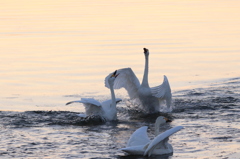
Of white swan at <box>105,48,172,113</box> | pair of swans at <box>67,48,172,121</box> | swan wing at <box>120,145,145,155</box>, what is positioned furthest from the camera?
white swan at <box>105,48,172,113</box>

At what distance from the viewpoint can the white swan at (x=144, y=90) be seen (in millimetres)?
14305

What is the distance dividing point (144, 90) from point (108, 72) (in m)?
4.28

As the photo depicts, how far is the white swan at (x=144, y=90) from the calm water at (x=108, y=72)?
16.9 inches

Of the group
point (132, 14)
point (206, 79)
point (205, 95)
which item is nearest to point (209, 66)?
point (206, 79)

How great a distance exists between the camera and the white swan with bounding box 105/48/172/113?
14.3 meters

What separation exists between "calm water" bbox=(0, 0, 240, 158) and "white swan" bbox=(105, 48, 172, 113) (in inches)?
16.9

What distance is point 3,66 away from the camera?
20109 millimetres

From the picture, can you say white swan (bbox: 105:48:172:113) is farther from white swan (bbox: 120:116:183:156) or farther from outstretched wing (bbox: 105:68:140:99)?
white swan (bbox: 120:116:183:156)

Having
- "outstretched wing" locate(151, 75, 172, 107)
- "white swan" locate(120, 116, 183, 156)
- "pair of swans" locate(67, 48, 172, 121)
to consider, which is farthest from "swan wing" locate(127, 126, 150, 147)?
"outstretched wing" locate(151, 75, 172, 107)

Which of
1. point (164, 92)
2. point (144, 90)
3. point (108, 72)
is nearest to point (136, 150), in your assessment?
point (164, 92)

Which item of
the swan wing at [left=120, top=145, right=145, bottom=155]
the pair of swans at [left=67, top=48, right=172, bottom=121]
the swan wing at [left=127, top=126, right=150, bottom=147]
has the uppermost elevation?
the pair of swans at [left=67, top=48, right=172, bottom=121]

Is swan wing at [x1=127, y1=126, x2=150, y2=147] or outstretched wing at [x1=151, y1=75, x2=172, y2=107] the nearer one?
swan wing at [x1=127, y1=126, x2=150, y2=147]

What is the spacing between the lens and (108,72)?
18719 millimetres

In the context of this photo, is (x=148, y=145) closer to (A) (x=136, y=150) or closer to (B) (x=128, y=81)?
(A) (x=136, y=150)
